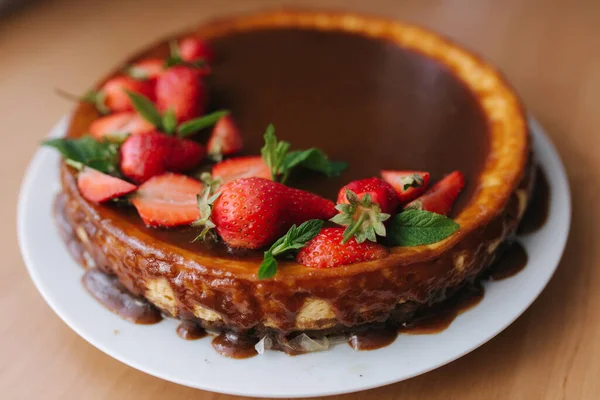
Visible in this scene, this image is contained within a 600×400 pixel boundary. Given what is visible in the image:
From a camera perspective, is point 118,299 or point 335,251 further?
point 118,299

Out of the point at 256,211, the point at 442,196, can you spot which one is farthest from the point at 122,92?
the point at 442,196

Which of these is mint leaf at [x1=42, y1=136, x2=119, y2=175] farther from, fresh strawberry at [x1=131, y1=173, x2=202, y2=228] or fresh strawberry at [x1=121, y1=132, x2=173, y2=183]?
fresh strawberry at [x1=131, y1=173, x2=202, y2=228]

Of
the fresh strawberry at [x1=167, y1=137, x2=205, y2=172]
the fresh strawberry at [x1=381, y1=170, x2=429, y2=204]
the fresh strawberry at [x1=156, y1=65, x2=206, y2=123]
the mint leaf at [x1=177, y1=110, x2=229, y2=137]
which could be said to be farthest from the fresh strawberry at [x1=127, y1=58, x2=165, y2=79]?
the fresh strawberry at [x1=381, y1=170, x2=429, y2=204]

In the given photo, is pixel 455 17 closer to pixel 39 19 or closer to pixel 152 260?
pixel 39 19

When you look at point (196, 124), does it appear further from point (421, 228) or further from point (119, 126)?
point (421, 228)

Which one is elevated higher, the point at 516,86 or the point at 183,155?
the point at 516,86

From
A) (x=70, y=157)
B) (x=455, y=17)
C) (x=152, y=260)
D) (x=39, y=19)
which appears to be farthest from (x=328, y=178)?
(x=39, y=19)
